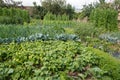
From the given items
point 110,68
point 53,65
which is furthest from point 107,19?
point 53,65

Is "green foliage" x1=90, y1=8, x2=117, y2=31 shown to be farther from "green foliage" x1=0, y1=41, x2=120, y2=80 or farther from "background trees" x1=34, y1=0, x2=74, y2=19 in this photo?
"background trees" x1=34, y1=0, x2=74, y2=19

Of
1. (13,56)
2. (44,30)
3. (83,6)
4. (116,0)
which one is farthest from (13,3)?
(13,56)

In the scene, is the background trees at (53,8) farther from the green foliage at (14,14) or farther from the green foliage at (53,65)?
the green foliage at (53,65)

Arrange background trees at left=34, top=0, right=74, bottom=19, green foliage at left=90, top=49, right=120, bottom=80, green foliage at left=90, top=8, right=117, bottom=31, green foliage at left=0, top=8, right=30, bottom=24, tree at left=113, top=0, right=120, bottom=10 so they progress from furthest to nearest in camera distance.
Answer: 1. background trees at left=34, top=0, right=74, bottom=19
2. tree at left=113, top=0, right=120, bottom=10
3. green foliage at left=0, top=8, right=30, bottom=24
4. green foliage at left=90, top=8, right=117, bottom=31
5. green foliage at left=90, top=49, right=120, bottom=80

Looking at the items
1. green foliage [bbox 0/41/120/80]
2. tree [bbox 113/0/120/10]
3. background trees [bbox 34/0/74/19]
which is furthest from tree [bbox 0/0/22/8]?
green foliage [bbox 0/41/120/80]

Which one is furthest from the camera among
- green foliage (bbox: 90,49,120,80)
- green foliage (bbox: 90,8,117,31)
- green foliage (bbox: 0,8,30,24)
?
green foliage (bbox: 0,8,30,24)

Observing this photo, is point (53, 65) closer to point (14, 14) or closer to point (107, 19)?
point (107, 19)

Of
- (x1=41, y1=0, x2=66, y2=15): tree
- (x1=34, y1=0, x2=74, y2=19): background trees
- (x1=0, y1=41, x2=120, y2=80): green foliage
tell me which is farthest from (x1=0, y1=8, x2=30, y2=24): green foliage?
(x1=0, y1=41, x2=120, y2=80): green foliage

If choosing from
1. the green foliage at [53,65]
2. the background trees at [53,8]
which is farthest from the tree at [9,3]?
the green foliage at [53,65]

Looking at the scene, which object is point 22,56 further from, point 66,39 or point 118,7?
point 118,7

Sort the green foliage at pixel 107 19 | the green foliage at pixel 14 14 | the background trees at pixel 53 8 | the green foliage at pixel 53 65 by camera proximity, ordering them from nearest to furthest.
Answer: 1. the green foliage at pixel 53 65
2. the green foliage at pixel 107 19
3. the green foliage at pixel 14 14
4. the background trees at pixel 53 8

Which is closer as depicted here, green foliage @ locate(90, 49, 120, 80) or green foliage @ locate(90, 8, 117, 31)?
green foliage @ locate(90, 49, 120, 80)

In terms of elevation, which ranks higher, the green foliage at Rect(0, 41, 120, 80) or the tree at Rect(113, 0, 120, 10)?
the tree at Rect(113, 0, 120, 10)

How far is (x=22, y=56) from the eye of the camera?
4.84 meters
